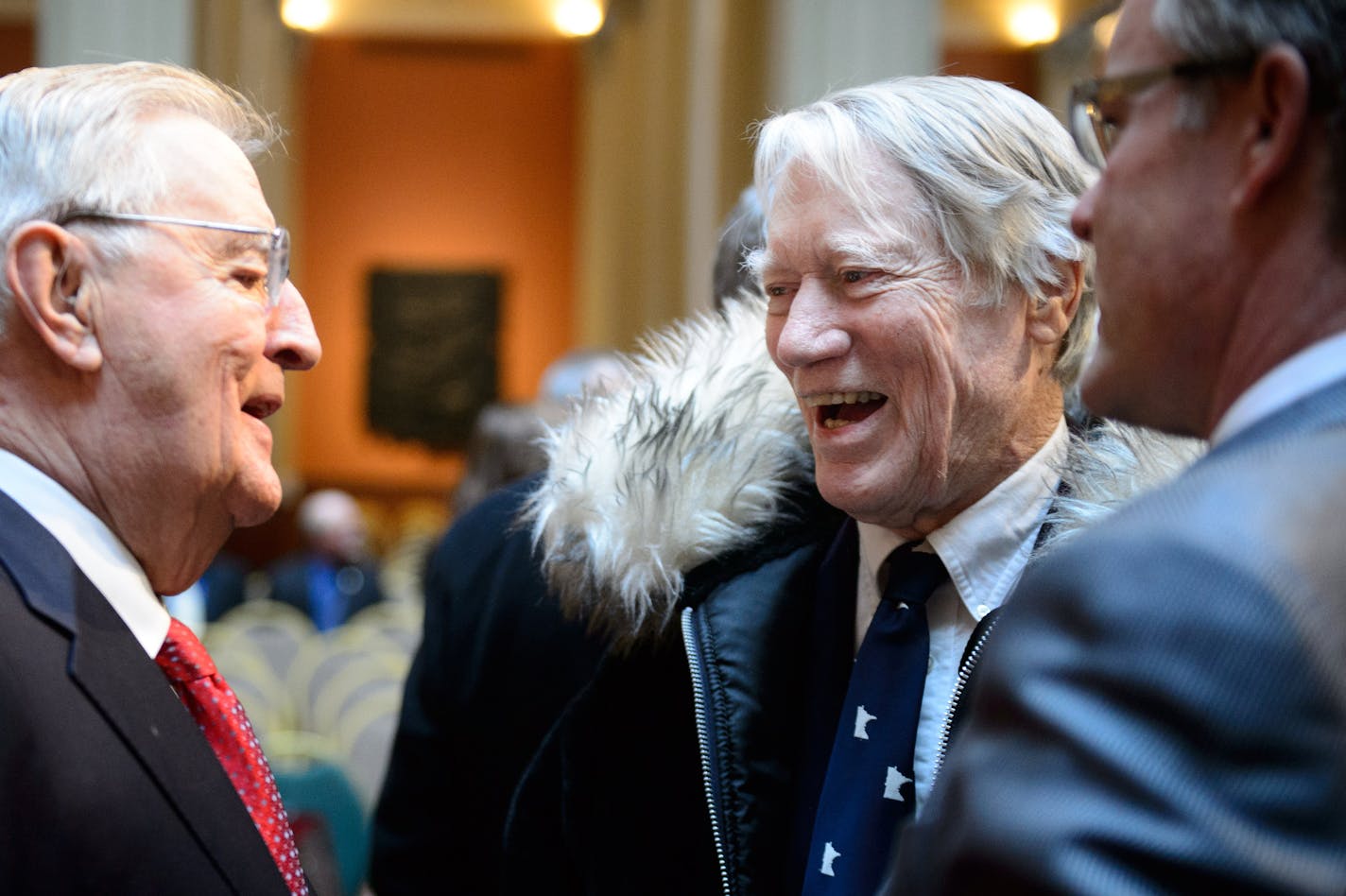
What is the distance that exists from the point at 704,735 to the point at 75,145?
893 mm

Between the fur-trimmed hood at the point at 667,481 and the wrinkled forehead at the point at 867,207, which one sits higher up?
the wrinkled forehead at the point at 867,207

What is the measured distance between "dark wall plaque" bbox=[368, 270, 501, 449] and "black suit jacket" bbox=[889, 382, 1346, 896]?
13.7 meters

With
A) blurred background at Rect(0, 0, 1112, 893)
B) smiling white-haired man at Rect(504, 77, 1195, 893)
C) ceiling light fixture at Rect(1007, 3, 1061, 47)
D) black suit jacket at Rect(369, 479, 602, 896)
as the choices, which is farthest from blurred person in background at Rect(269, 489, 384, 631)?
smiling white-haired man at Rect(504, 77, 1195, 893)

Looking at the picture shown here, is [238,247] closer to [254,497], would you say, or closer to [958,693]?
[254,497]

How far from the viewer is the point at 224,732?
4.55 feet

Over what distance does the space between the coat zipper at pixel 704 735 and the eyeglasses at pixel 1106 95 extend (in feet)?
2.52

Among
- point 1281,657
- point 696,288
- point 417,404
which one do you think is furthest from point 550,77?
point 1281,657

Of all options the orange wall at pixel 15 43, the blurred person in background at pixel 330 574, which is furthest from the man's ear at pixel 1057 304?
the orange wall at pixel 15 43

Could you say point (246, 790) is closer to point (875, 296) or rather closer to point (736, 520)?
point (736, 520)

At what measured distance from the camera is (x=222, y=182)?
4.66ft

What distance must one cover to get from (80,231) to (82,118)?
12cm

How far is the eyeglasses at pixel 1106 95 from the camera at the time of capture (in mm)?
839

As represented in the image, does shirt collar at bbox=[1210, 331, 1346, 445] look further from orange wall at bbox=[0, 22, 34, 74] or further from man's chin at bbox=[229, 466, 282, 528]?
orange wall at bbox=[0, 22, 34, 74]

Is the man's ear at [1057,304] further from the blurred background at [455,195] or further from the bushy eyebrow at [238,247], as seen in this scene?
the blurred background at [455,195]
